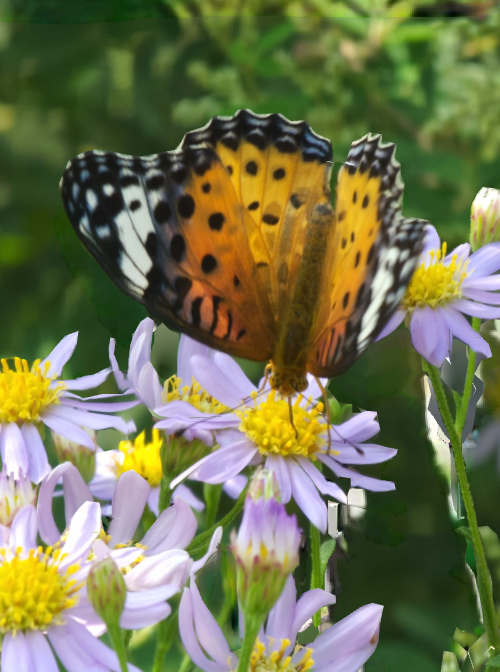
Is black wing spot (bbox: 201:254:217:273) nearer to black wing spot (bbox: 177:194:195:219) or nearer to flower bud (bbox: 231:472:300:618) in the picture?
black wing spot (bbox: 177:194:195:219)

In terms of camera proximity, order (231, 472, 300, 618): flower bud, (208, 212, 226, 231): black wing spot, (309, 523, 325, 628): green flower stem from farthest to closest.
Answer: (208, 212, 226, 231): black wing spot, (309, 523, 325, 628): green flower stem, (231, 472, 300, 618): flower bud

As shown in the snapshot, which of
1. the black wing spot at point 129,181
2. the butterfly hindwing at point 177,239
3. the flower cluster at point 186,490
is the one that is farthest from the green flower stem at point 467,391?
the black wing spot at point 129,181

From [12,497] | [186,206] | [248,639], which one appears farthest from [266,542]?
[186,206]

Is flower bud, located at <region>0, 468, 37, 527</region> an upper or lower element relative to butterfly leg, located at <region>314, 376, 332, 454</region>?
lower

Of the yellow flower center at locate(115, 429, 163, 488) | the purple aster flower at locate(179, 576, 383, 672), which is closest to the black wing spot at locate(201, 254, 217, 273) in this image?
the yellow flower center at locate(115, 429, 163, 488)

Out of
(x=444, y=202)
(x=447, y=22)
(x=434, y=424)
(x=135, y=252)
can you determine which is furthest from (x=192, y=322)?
(x=447, y=22)

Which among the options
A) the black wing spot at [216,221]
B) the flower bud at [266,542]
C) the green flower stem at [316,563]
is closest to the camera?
the flower bud at [266,542]

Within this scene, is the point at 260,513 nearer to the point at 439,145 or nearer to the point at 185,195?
the point at 185,195

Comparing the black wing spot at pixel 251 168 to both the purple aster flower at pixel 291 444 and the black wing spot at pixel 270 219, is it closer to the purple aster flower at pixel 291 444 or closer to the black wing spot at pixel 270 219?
the black wing spot at pixel 270 219

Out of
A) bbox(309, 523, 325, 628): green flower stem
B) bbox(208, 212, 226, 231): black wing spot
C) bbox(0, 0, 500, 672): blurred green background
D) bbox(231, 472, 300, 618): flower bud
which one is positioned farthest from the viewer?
bbox(0, 0, 500, 672): blurred green background
